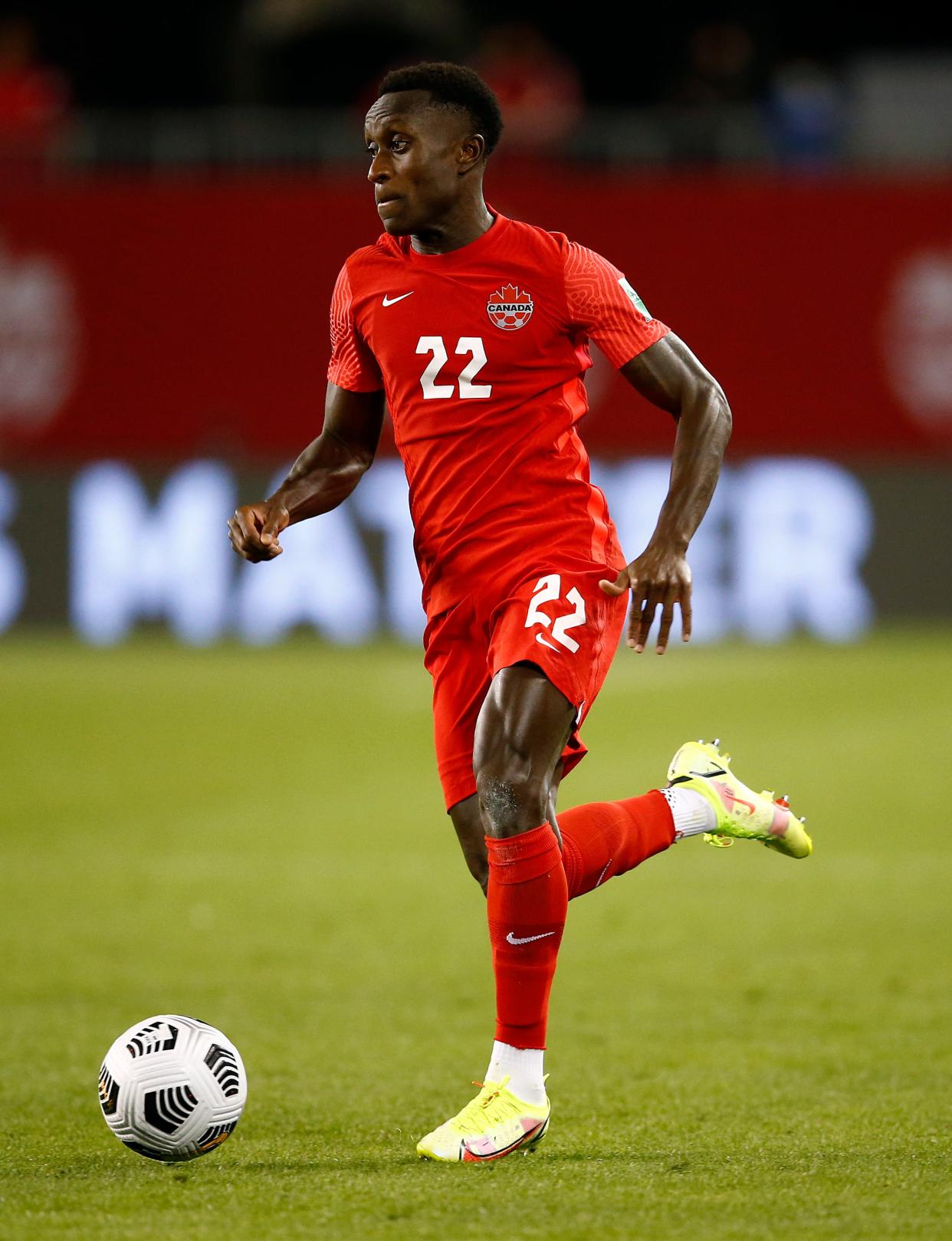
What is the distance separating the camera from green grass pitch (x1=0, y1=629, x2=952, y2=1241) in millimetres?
3791

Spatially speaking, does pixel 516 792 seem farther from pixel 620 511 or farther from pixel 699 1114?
pixel 620 511

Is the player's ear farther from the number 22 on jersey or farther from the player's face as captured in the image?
the number 22 on jersey

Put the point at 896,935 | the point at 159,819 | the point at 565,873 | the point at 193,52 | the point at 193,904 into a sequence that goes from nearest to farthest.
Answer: the point at 565,873 → the point at 896,935 → the point at 193,904 → the point at 159,819 → the point at 193,52

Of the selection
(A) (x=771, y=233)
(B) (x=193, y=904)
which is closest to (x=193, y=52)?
(A) (x=771, y=233)

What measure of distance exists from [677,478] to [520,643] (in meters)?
0.51

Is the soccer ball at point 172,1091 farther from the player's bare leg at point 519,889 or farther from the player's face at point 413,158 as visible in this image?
the player's face at point 413,158

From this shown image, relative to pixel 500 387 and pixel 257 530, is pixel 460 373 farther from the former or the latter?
pixel 257 530

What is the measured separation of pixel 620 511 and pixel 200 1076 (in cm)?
1338

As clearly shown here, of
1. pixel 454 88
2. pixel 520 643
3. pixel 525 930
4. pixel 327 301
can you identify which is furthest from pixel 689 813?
pixel 327 301

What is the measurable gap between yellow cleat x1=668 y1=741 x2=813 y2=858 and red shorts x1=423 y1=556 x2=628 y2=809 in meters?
0.55

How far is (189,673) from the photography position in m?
15.4

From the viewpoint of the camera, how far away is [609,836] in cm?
477

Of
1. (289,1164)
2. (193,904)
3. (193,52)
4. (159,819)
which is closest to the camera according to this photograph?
(289,1164)

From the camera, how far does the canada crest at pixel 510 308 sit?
452cm
